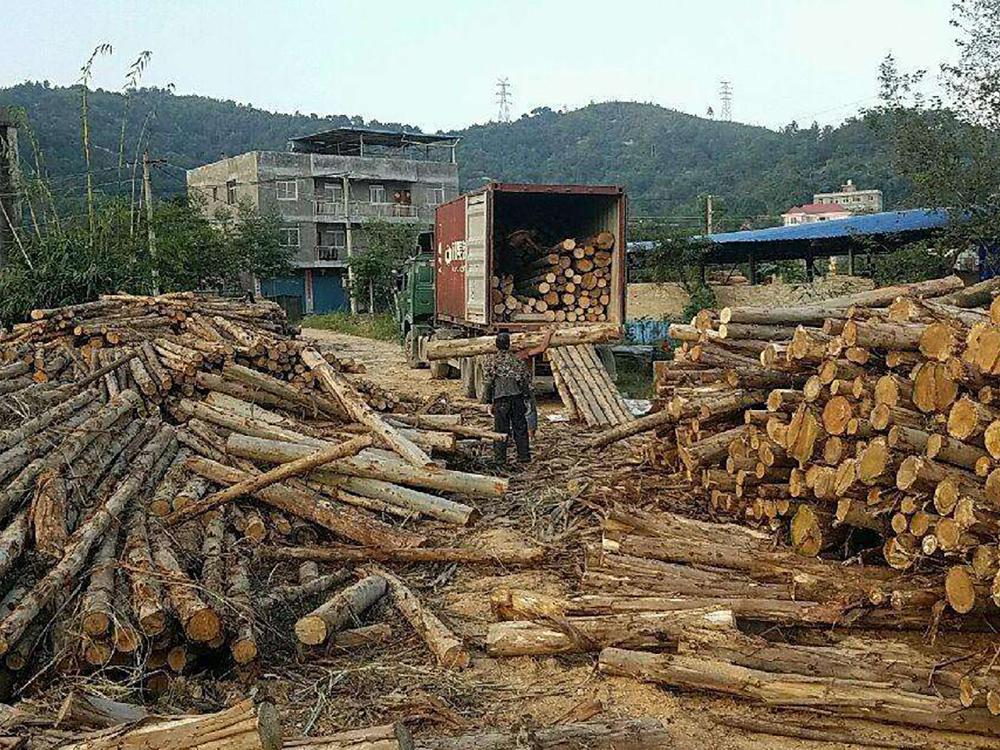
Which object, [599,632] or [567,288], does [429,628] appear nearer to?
[599,632]

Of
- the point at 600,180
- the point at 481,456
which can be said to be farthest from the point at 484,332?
the point at 600,180

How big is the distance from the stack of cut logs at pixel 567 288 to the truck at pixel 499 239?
0.38 feet

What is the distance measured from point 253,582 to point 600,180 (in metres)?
77.7

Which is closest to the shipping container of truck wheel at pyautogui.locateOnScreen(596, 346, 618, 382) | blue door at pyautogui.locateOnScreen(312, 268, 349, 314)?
truck wheel at pyautogui.locateOnScreen(596, 346, 618, 382)

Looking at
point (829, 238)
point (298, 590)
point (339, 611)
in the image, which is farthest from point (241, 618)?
point (829, 238)

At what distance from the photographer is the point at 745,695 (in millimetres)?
4934

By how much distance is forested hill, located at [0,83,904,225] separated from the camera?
59906mm

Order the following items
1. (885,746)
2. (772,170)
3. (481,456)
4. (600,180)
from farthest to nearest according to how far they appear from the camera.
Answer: (600,180) → (772,170) → (481,456) → (885,746)

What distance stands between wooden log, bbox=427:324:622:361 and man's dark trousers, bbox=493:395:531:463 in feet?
3.83

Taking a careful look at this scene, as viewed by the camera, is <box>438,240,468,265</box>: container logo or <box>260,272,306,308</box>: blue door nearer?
<box>438,240,468,265</box>: container logo

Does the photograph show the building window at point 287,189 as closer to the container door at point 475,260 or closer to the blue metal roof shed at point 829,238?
the blue metal roof shed at point 829,238

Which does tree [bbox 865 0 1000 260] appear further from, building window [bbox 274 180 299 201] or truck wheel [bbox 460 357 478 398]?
building window [bbox 274 180 299 201]

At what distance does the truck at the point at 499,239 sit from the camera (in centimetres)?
1439

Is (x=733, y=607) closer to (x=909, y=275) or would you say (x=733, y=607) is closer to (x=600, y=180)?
(x=909, y=275)
